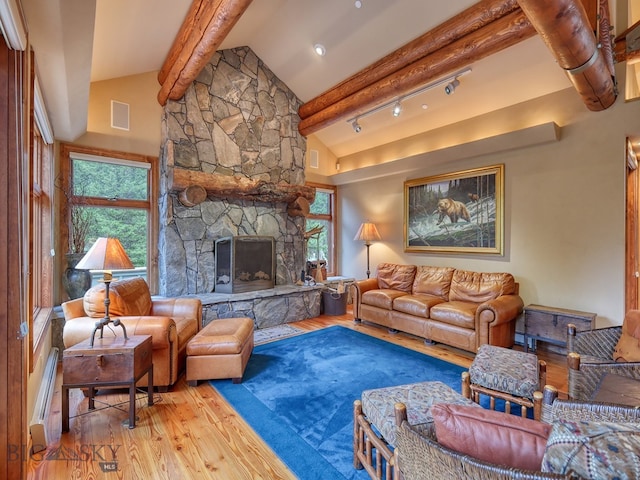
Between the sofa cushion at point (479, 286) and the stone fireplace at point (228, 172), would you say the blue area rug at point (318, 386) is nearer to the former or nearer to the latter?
the sofa cushion at point (479, 286)

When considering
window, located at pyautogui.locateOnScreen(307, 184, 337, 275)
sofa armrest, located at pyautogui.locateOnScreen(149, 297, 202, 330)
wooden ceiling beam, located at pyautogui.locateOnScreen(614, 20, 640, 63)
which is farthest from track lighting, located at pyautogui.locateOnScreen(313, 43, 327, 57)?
sofa armrest, located at pyautogui.locateOnScreen(149, 297, 202, 330)

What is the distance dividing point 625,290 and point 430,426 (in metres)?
3.55

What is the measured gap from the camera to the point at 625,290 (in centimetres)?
334

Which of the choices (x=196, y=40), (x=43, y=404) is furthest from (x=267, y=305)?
(x=196, y=40)

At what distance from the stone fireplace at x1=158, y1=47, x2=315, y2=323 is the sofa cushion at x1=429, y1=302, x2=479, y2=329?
219cm

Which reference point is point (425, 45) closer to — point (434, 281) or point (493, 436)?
point (434, 281)

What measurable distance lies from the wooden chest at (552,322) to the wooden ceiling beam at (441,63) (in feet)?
9.57

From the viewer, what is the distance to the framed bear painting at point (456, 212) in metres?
4.32

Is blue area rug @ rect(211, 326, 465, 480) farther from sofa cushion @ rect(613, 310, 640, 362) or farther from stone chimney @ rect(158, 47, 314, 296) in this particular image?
stone chimney @ rect(158, 47, 314, 296)

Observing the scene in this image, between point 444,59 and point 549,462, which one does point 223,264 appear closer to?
point 444,59

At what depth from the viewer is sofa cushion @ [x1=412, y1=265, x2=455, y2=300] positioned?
4.50 meters

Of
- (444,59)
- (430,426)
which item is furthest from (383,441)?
(444,59)

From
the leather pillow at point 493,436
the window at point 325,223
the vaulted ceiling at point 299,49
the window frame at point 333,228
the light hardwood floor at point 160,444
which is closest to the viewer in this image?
the leather pillow at point 493,436

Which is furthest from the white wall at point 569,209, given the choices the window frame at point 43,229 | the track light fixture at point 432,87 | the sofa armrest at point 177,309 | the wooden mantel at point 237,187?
the window frame at point 43,229
